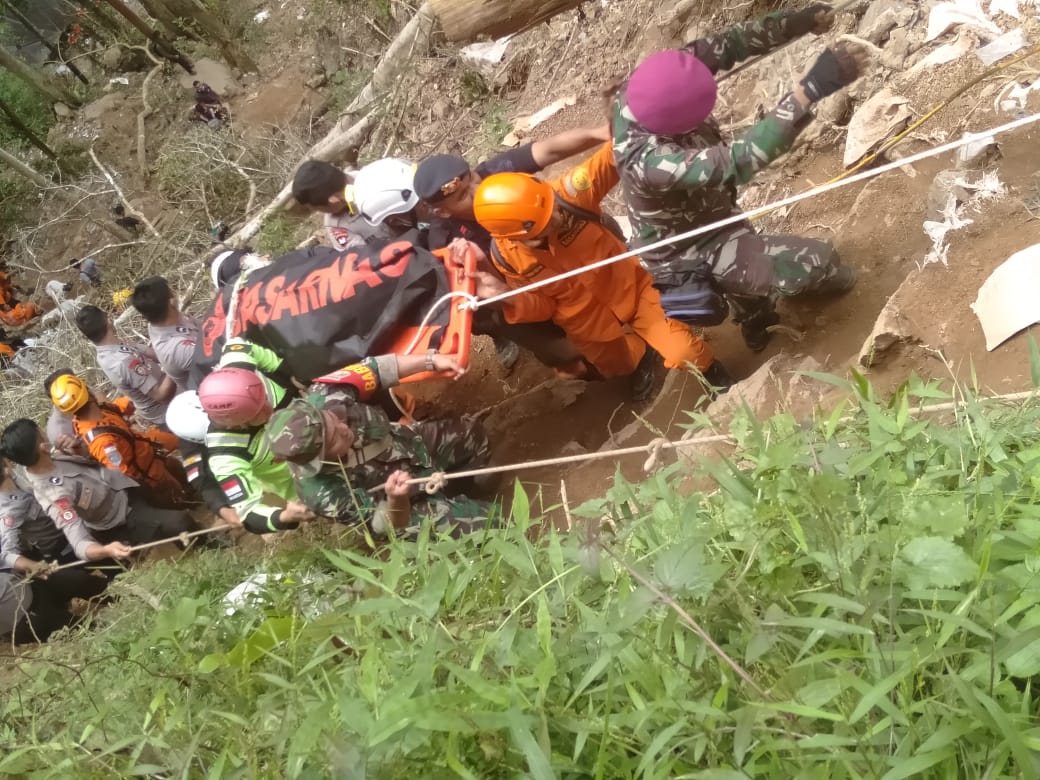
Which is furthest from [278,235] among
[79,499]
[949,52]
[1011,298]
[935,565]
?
[935,565]

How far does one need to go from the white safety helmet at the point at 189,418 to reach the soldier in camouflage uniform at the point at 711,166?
272 cm

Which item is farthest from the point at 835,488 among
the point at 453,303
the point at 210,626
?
the point at 453,303

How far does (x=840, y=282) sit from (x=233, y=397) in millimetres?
3067

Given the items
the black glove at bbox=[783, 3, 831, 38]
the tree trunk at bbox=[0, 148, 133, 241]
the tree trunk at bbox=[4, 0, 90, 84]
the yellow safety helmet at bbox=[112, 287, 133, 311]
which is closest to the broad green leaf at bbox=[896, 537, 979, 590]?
the black glove at bbox=[783, 3, 831, 38]

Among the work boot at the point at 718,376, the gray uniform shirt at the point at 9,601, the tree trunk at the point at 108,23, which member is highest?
the tree trunk at the point at 108,23

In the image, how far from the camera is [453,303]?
12.6ft

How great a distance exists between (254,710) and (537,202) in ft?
7.79

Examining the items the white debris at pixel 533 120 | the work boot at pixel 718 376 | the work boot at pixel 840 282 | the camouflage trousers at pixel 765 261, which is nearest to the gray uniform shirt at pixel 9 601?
the work boot at pixel 718 376

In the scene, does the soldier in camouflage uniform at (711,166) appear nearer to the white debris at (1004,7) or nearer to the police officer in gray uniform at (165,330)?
the white debris at (1004,7)

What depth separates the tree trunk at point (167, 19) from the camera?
13625 mm

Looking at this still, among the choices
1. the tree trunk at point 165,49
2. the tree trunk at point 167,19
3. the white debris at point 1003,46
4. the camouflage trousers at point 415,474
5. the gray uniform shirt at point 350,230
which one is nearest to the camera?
the camouflage trousers at point 415,474

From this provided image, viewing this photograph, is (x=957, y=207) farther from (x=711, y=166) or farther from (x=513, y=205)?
(x=513, y=205)

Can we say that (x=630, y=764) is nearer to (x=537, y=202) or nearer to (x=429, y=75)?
(x=537, y=202)

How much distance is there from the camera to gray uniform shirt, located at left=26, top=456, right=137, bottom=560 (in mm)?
4836
